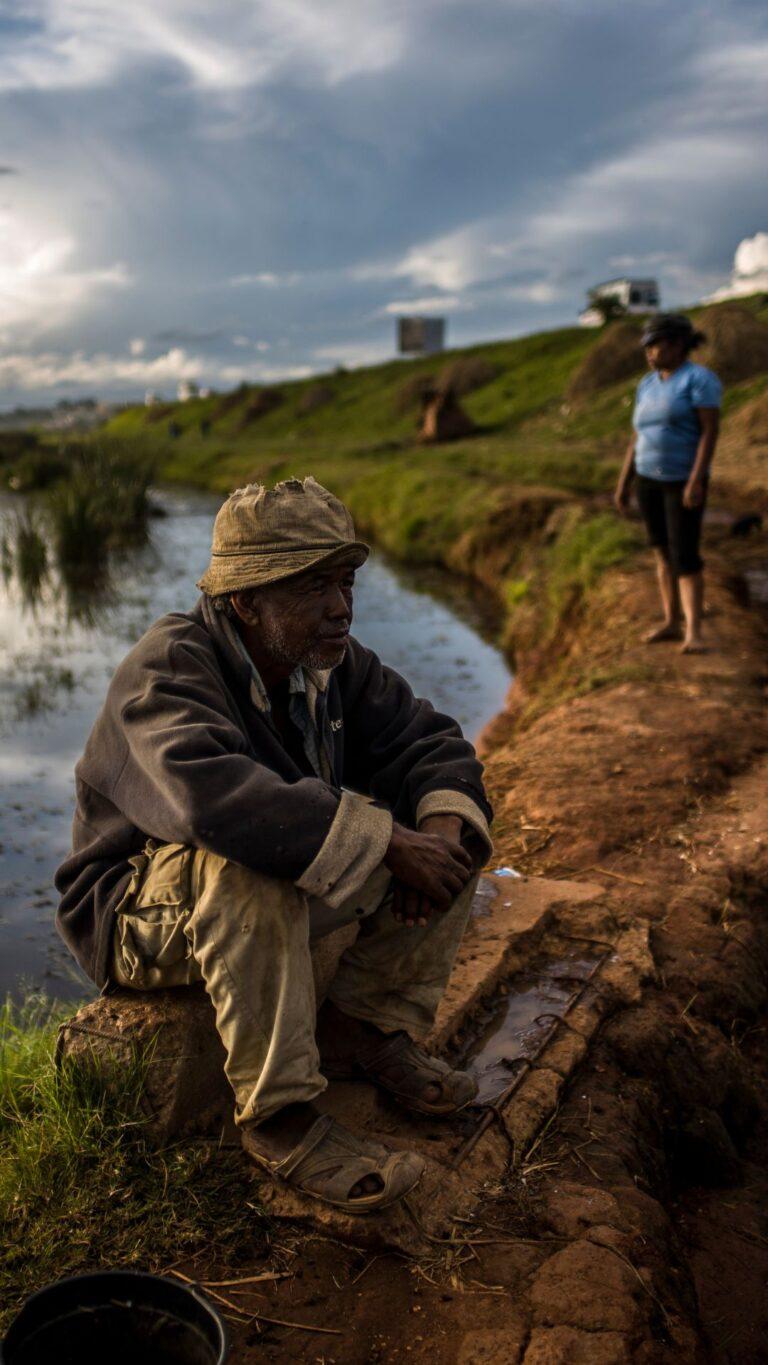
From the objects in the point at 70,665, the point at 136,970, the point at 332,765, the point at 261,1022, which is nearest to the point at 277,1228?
the point at 261,1022

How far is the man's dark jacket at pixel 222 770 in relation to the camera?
7.68 feet

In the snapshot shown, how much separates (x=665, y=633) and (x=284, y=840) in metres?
5.49

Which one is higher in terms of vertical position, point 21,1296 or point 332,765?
point 332,765

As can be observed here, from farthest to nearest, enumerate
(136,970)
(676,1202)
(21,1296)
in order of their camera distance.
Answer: (676,1202)
(136,970)
(21,1296)

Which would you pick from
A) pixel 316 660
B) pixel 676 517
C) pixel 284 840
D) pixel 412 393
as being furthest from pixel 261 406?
pixel 284 840

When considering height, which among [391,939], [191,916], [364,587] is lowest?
[364,587]

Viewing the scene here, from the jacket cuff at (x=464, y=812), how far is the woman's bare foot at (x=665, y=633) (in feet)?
15.6

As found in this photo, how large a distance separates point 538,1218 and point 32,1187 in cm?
115

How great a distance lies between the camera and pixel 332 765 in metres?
2.98

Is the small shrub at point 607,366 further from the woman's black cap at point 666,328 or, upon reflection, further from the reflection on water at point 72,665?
the woman's black cap at point 666,328

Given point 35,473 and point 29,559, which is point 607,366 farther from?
point 29,559

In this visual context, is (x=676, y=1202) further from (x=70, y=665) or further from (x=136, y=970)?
(x=70, y=665)

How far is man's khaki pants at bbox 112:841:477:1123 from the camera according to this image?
7.70 feet

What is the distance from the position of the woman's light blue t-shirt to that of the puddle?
389 centimetres
